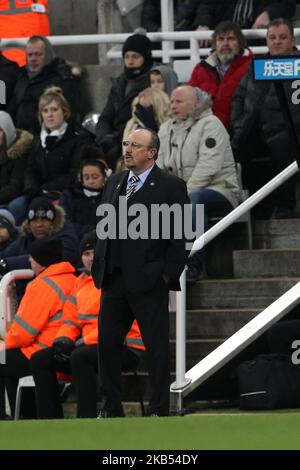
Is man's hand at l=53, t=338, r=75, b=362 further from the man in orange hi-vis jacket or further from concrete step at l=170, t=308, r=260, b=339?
concrete step at l=170, t=308, r=260, b=339

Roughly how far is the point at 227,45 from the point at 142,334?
3.96 metres

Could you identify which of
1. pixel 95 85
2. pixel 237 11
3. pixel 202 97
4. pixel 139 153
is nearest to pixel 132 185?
pixel 139 153

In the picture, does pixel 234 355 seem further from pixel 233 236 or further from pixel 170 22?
pixel 170 22

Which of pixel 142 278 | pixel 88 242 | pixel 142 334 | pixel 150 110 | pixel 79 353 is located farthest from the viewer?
pixel 150 110

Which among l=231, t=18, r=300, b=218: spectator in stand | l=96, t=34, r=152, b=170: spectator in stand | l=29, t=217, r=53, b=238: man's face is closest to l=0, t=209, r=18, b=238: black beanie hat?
l=29, t=217, r=53, b=238: man's face

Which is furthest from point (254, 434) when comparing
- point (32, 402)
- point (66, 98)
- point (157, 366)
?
point (66, 98)

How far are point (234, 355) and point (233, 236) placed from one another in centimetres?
157

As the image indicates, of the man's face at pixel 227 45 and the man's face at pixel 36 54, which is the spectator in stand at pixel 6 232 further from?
the man's face at pixel 227 45

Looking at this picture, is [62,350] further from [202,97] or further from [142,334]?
[202,97]

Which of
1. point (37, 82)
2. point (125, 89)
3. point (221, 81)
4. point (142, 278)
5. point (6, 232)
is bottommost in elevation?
point (142, 278)

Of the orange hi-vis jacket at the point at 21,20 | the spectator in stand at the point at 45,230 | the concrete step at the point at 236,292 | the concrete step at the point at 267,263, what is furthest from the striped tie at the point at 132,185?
the orange hi-vis jacket at the point at 21,20

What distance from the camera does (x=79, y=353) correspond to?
12.0 metres

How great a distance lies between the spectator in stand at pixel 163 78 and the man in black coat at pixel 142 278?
3.23m

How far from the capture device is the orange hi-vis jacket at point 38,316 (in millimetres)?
12523
